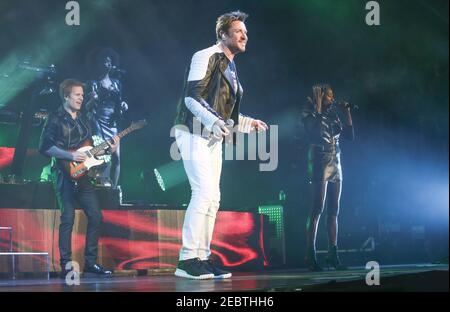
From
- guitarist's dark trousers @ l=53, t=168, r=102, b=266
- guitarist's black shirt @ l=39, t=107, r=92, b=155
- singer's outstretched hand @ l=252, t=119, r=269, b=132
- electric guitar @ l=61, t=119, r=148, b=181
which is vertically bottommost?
guitarist's dark trousers @ l=53, t=168, r=102, b=266

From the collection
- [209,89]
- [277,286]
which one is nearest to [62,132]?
[209,89]

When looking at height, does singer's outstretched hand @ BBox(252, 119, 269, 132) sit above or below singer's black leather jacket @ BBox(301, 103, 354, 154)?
below

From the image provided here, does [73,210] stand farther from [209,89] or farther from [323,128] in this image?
[323,128]

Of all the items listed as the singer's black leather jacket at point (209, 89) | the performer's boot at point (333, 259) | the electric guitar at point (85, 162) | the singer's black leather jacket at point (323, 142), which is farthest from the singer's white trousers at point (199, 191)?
the performer's boot at point (333, 259)

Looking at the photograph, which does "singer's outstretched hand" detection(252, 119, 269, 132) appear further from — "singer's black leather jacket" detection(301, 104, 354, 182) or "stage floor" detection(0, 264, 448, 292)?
"singer's black leather jacket" detection(301, 104, 354, 182)

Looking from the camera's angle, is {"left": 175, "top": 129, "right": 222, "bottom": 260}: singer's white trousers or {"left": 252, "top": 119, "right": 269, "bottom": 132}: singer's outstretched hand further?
{"left": 252, "top": 119, "right": 269, "bottom": 132}: singer's outstretched hand

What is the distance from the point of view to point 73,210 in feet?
21.7

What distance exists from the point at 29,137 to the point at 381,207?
209 inches

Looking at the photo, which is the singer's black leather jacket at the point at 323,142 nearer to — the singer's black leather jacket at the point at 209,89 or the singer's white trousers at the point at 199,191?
the singer's black leather jacket at the point at 209,89

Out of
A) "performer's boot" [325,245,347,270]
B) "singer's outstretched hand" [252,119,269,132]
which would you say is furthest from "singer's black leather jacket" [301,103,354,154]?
"singer's outstretched hand" [252,119,269,132]

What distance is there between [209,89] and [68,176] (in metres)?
2.10

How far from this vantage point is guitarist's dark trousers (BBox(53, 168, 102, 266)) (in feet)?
21.4

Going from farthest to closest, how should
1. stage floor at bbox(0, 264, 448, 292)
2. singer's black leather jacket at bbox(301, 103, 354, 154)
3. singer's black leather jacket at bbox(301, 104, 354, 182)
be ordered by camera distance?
singer's black leather jacket at bbox(301, 103, 354, 154)
singer's black leather jacket at bbox(301, 104, 354, 182)
stage floor at bbox(0, 264, 448, 292)

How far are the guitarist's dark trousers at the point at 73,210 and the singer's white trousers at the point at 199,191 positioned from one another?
182cm
